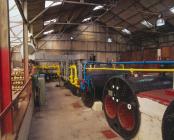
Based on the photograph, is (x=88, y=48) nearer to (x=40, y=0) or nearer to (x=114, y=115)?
(x=40, y=0)

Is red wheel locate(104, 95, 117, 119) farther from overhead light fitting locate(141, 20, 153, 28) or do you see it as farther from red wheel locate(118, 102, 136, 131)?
overhead light fitting locate(141, 20, 153, 28)

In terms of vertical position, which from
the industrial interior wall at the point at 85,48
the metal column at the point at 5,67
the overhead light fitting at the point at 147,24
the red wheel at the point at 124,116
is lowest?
the red wheel at the point at 124,116

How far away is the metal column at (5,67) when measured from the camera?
2246 millimetres

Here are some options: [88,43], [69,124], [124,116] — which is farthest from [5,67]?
A: [88,43]

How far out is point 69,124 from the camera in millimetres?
4477

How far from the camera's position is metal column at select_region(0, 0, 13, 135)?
2246 mm

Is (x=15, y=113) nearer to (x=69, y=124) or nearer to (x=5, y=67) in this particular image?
(x=5, y=67)

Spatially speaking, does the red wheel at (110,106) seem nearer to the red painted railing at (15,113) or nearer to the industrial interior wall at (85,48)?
the red painted railing at (15,113)

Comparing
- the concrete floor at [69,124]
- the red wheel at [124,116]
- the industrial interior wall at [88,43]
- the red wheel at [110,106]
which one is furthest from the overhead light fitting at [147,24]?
the red wheel at [124,116]

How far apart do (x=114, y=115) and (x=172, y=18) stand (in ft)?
37.6

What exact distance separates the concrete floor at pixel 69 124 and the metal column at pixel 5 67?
5.29 feet

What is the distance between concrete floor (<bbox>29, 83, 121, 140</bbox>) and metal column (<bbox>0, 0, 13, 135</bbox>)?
161 centimetres

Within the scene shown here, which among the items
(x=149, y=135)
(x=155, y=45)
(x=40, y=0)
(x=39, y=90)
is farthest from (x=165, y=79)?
(x=155, y=45)

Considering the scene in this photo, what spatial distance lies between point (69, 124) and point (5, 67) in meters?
2.66
